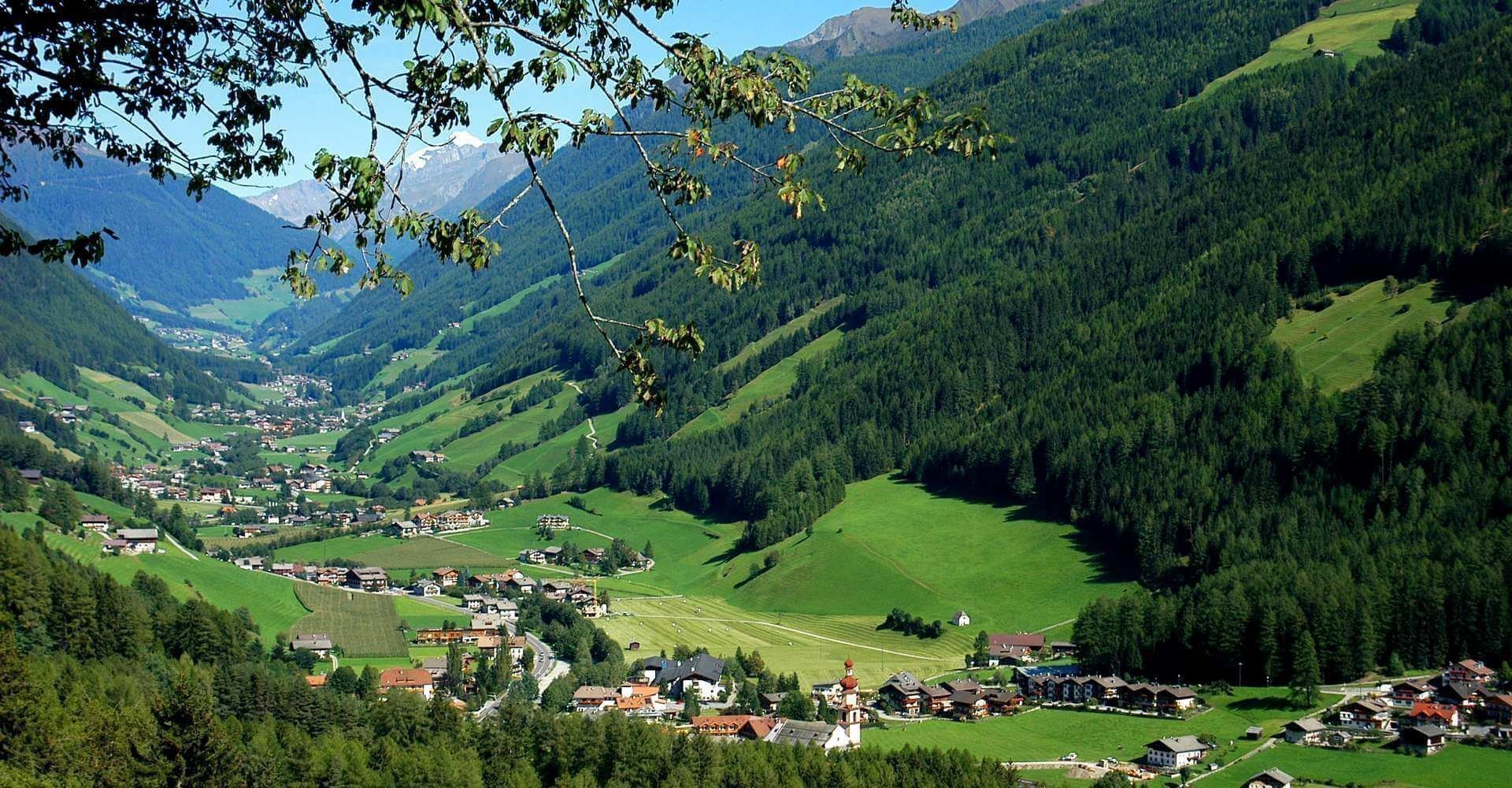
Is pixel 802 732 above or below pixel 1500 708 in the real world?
above

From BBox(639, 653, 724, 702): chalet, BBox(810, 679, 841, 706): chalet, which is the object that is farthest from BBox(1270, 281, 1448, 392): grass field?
BBox(639, 653, 724, 702): chalet

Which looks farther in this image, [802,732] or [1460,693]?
[802,732]

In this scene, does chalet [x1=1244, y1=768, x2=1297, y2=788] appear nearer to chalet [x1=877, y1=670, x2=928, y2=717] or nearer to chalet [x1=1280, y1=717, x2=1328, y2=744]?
chalet [x1=1280, y1=717, x2=1328, y2=744]

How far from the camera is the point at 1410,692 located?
73812 millimetres

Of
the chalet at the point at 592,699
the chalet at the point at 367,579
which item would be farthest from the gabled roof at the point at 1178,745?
the chalet at the point at 367,579

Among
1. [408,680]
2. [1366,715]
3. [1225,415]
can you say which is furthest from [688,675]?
[1225,415]

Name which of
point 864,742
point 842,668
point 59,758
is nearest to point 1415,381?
point 842,668

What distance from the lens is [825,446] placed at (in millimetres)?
156750

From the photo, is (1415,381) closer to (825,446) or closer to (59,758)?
(825,446)

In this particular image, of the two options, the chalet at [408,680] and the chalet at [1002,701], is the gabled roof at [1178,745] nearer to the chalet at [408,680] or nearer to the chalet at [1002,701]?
the chalet at [1002,701]

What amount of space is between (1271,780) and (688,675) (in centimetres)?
3953

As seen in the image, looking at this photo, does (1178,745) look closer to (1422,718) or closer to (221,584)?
(1422,718)

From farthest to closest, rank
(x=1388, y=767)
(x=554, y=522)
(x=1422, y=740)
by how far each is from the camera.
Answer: (x=554, y=522) < (x=1422, y=740) < (x=1388, y=767)

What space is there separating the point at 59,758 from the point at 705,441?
13363cm
